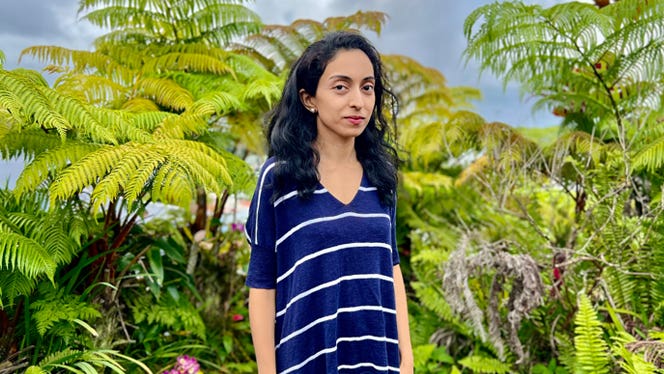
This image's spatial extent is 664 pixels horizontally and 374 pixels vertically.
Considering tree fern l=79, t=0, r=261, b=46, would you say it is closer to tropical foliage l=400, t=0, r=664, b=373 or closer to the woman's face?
tropical foliage l=400, t=0, r=664, b=373

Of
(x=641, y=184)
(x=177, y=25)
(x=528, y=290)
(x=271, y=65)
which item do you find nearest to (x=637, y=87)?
(x=641, y=184)

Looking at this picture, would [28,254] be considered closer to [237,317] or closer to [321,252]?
[321,252]

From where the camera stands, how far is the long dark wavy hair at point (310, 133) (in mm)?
1553

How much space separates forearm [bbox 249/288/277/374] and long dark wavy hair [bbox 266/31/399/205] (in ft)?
0.87

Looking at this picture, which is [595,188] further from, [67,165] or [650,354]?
[67,165]

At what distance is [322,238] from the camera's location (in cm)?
153

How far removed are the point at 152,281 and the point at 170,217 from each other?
1186 mm

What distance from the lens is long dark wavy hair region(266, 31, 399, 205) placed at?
1553 mm

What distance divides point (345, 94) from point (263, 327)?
63 centimetres

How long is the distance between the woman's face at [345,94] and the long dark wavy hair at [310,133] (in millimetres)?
28

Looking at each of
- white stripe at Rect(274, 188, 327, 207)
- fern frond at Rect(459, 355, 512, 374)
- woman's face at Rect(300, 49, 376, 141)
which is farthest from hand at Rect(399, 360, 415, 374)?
fern frond at Rect(459, 355, 512, 374)

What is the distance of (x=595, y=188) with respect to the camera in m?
3.71

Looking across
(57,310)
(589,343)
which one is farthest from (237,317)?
(589,343)

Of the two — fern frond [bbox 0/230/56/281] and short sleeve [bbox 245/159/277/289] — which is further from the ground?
fern frond [bbox 0/230/56/281]
